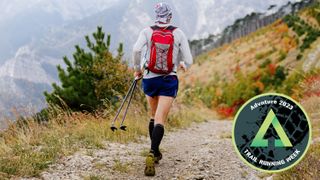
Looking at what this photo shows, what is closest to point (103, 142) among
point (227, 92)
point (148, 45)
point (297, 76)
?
point (148, 45)

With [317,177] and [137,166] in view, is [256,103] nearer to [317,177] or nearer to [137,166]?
[317,177]

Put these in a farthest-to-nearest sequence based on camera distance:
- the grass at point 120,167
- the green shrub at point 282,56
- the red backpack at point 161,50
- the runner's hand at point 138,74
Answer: the green shrub at point 282,56
the runner's hand at point 138,74
the grass at point 120,167
the red backpack at point 161,50

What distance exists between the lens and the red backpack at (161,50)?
5.59m

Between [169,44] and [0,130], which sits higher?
[169,44]

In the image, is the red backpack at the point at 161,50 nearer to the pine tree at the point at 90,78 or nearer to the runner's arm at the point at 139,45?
the runner's arm at the point at 139,45

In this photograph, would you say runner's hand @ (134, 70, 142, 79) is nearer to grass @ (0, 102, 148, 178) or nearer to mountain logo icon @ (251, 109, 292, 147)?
grass @ (0, 102, 148, 178)

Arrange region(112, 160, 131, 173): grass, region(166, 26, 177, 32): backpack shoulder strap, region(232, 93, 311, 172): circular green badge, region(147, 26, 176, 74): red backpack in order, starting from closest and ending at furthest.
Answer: region(232, 93, 311, 172): circular green badge, region(147, 26, 176, 74): red backpack, region(166, 26, 177, 32): backpack shoulder strap, region(112, 160, 131, 173): grass

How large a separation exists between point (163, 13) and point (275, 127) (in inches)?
81.8

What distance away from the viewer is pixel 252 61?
37625mm

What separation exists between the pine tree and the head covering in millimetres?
6482

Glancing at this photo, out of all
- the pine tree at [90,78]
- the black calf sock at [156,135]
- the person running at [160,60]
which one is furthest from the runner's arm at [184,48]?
the pine tree at [90,78]

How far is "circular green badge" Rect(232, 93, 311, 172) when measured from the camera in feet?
15.1

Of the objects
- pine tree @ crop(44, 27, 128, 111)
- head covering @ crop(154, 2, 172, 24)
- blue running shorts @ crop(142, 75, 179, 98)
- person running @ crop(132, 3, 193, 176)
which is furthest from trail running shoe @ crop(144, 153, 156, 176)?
pine tree @ crop(44, 27, 128, 111)

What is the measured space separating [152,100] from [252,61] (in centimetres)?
3257
